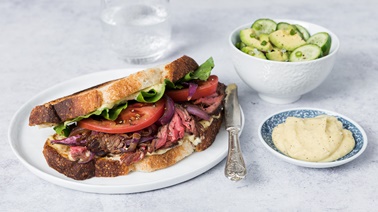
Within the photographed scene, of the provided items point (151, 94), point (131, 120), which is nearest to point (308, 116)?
point (151, 94)

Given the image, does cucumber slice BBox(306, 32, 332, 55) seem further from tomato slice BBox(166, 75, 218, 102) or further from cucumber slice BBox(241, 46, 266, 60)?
tomato slice BBox(166, 75, 218, 102)

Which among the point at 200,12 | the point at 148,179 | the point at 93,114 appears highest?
the point at 93,114

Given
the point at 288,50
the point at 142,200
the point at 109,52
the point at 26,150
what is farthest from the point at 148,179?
the point at 109,52

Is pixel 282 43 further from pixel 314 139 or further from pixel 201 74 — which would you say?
pixel 314 139

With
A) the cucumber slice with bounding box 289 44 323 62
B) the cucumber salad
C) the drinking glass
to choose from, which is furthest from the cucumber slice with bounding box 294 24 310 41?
the drinking glass

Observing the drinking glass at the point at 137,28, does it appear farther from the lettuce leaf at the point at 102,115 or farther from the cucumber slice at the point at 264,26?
the lettuce leaf at the point at 102,115

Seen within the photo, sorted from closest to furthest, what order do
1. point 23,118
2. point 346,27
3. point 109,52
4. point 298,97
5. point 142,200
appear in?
point 142,200 < point 23,118 < point 298,97 < point 109,52 < point 346,27

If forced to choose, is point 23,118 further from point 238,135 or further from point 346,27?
point 346,27
